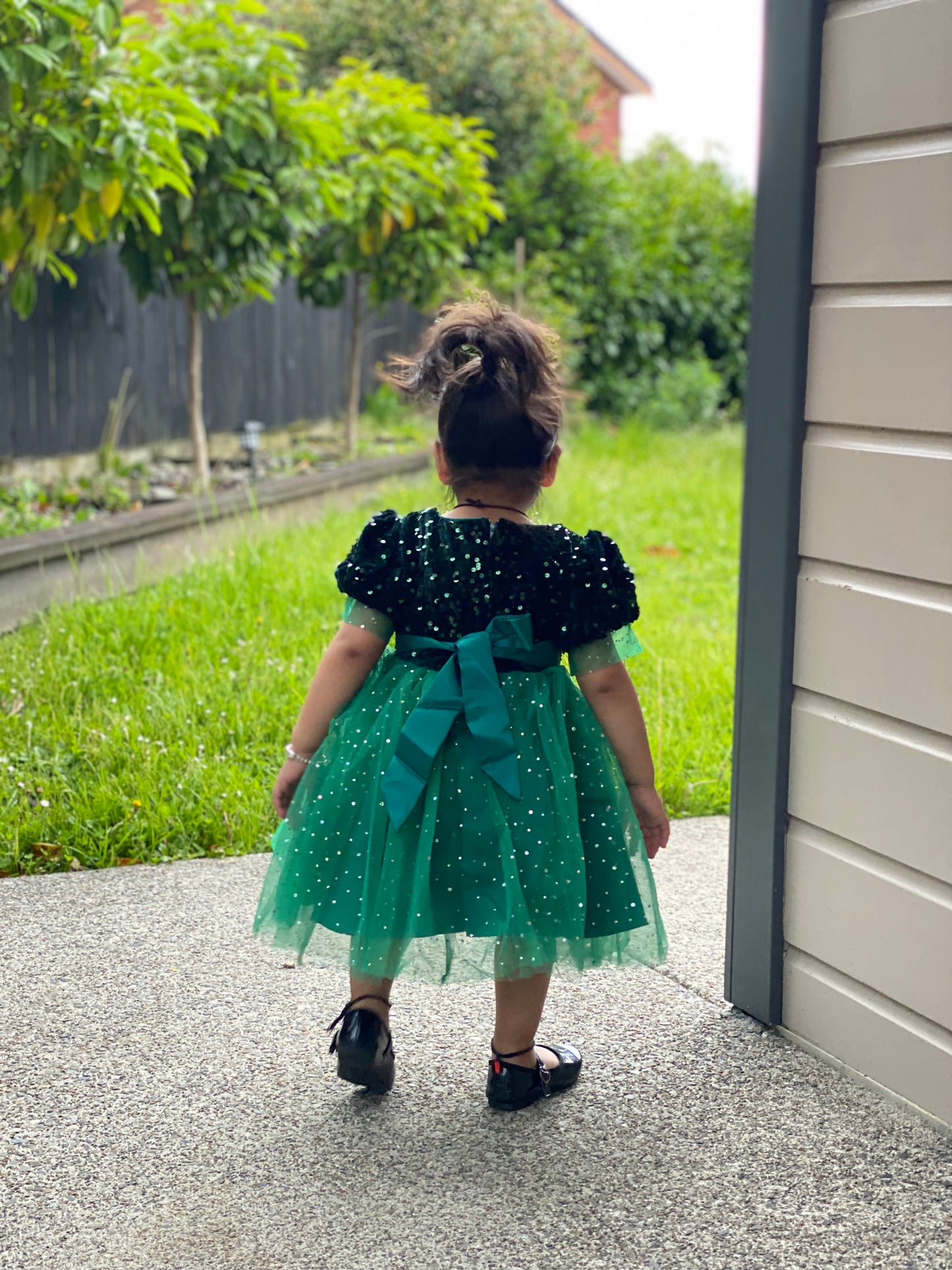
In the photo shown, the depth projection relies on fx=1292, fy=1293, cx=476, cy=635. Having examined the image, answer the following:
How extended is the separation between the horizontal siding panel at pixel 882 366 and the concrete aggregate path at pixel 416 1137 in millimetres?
1121

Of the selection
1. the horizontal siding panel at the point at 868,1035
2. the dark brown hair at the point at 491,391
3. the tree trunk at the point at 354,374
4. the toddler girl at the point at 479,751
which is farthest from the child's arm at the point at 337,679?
the tree trunk at the point at 354,374

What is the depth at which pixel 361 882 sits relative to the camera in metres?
2.01

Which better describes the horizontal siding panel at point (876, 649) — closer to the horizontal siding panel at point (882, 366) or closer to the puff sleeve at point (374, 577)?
the horizontal siding panel at point (882, 366)

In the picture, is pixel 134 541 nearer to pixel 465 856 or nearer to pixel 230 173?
pixel 230 173

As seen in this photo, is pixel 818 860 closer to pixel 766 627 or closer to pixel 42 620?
pixel 766 627

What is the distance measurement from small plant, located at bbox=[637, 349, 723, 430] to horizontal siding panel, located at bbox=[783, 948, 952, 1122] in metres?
9.74

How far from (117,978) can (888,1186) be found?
1.49 m

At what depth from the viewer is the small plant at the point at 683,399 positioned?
11750 millimetres

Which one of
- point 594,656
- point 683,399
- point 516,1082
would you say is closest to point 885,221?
point 594,656

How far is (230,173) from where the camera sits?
6.04 metres

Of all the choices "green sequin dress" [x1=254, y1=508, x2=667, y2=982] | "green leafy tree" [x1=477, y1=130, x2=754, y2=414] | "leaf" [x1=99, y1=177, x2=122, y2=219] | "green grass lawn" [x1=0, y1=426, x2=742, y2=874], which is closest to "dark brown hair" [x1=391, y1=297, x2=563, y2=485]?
"green sequin dress" [x1=254, y1=508, x2=667, y2=982]

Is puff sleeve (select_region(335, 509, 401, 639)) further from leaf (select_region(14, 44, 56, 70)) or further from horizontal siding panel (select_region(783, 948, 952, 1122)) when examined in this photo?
leaf (select_region(14, 44, 56, 70))

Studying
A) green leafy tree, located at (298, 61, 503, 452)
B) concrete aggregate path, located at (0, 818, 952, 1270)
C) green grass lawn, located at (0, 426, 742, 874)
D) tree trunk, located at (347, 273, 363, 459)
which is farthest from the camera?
tree trunk, located at (347, 273, 363, 459)

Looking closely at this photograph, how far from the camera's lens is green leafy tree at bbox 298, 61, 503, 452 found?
7508mm
